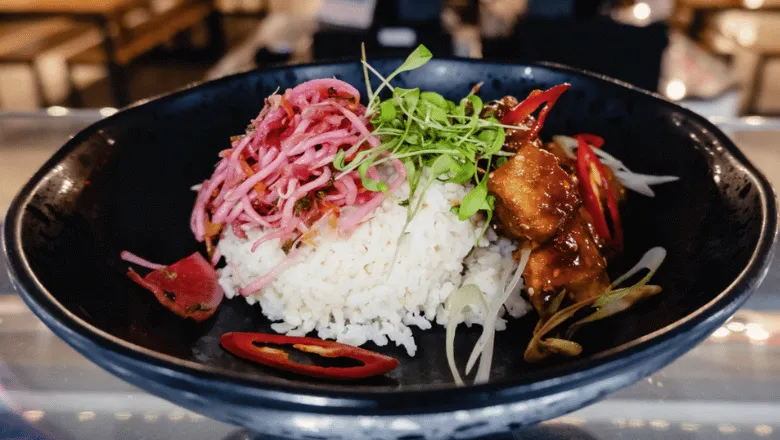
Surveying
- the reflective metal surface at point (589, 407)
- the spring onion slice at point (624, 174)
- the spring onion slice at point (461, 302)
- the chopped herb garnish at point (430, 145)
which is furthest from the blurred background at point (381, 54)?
the chopped herb garnish at point (430, 145)

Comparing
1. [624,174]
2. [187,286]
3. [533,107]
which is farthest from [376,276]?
[624,174]

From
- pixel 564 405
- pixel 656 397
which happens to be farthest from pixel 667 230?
pixel 564 405

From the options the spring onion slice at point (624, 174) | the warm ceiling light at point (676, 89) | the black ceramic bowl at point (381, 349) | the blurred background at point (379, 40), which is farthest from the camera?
the warm ceiling light at point (676, 89)

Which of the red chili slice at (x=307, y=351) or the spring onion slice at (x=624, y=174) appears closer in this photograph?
the red chili slice at (x=307, y=351)

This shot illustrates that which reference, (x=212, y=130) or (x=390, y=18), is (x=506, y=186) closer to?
(x=212, y=130)

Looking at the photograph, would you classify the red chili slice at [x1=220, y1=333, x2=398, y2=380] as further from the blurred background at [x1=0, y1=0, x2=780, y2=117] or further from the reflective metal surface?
the blurred background at [x1=0, y1=0, x2=780, y2=117]

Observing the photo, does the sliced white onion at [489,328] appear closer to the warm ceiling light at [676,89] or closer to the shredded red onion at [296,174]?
the shredded red onion at [296,174]

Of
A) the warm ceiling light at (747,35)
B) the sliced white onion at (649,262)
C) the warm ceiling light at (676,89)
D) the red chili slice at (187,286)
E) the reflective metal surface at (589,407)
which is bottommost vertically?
the warm ceiling light at (676,89)
